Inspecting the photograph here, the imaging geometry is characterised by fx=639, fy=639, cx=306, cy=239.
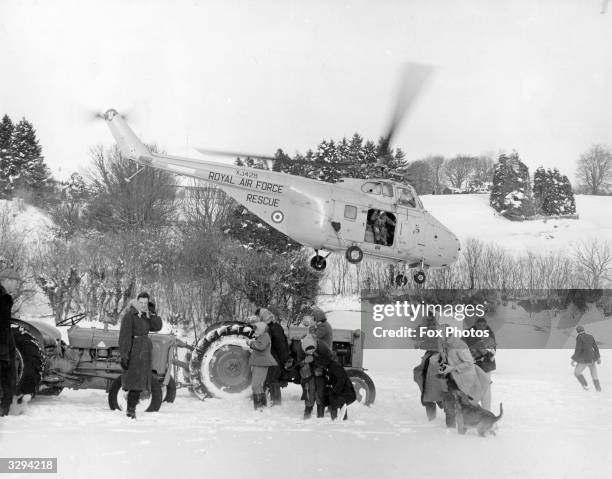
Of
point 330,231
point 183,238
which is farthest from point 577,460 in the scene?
point 183,238

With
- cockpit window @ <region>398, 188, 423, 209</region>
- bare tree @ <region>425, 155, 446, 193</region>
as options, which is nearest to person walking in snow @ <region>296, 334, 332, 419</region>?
cockpit window @ <region>398, 188, 423, 209</region>

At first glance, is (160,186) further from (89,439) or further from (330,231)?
(89,439)

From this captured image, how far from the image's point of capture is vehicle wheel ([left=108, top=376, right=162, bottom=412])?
298 inches

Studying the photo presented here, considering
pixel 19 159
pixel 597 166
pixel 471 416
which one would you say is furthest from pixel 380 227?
pixel 19 159

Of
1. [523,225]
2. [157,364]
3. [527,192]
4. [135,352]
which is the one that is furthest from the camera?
[527,192]

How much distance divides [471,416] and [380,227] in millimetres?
8567

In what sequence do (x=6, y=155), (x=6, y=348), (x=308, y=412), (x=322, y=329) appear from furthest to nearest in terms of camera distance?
(x=6, y=155) → (x=322, y=329) → (x=308, y=412) → (x=6, y=348)

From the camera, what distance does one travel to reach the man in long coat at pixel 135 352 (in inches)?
280

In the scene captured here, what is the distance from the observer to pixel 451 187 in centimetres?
3728

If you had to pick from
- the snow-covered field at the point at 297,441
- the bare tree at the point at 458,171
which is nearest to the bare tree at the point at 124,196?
the bare tree at the point at 458,171

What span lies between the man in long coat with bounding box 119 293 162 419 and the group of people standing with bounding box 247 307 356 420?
143cm

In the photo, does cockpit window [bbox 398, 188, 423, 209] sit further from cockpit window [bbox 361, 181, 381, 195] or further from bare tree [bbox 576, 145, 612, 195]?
bare tree [bbox 576, 145, 612, 195]

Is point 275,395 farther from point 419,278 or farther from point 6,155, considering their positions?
point 6,155

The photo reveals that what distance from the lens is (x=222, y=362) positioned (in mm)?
8609
